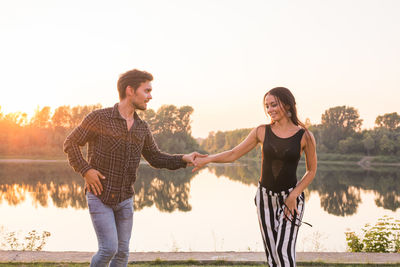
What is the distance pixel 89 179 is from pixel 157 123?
6878cm

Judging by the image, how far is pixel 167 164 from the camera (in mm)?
4352

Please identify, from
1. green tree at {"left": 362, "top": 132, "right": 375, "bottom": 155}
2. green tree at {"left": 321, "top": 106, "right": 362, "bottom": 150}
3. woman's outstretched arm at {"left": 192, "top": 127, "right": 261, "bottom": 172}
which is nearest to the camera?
woman's outstretched arm at {"left": 192, "top": 127, "right": 261, "bottom": 172}

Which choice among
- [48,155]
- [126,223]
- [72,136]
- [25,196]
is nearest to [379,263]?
[126,223]

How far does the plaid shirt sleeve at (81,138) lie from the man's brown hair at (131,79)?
1.23 ft

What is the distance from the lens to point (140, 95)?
371 cm

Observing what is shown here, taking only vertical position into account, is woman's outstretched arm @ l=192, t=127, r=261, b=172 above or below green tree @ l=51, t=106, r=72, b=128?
below

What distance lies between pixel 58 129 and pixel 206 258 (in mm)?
70028

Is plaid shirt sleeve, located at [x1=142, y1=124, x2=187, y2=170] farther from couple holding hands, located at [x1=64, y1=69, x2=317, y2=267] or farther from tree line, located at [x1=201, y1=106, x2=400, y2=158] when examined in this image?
tree line, located at [x1=201, y1=106, x2=400, y2=158]

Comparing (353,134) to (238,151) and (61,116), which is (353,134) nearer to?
(61,116)

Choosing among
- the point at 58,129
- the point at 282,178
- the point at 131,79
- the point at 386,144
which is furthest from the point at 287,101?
the point at 386,144

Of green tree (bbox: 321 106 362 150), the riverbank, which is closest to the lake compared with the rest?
the riverbank

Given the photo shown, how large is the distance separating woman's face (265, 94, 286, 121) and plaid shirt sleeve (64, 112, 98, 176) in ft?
5.35

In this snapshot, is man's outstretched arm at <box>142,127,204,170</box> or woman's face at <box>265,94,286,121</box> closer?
woman's face at <box>265,94,286,121</box>

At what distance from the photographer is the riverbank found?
5.62 meters
